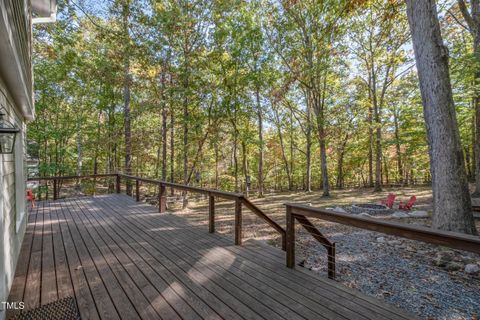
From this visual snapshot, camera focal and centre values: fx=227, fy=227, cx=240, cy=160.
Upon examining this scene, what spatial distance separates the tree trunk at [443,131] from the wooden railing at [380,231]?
310 cm

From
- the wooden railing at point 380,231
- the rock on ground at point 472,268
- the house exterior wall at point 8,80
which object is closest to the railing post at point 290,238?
the wooden railing at point 380,231

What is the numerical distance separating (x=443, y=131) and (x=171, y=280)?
526cm

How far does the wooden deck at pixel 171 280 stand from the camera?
202 centimetres

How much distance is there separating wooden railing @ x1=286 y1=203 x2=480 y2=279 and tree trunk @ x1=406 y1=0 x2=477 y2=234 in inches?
122

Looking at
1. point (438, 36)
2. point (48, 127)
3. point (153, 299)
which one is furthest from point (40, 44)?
point (438, 36)

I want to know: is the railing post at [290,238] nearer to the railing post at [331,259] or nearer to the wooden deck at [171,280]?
the wooden deck at [171,280]

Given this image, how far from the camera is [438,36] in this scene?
13.9ft

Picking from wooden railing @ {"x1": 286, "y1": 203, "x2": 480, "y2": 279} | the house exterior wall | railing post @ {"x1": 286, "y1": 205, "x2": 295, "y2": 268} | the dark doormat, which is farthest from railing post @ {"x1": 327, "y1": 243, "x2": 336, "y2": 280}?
the house exterior wall

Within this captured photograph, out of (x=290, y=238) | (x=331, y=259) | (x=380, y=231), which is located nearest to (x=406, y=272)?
(x=331, y=259)

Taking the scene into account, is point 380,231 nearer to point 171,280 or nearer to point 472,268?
point 171,280

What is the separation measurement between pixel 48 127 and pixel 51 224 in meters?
11.0

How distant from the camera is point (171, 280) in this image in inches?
100.0

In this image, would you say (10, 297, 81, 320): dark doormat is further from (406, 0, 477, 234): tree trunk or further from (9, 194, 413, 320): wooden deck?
(406, 0, 477, 234): tree trunk

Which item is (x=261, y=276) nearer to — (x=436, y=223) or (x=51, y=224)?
(x=436, y=223)
